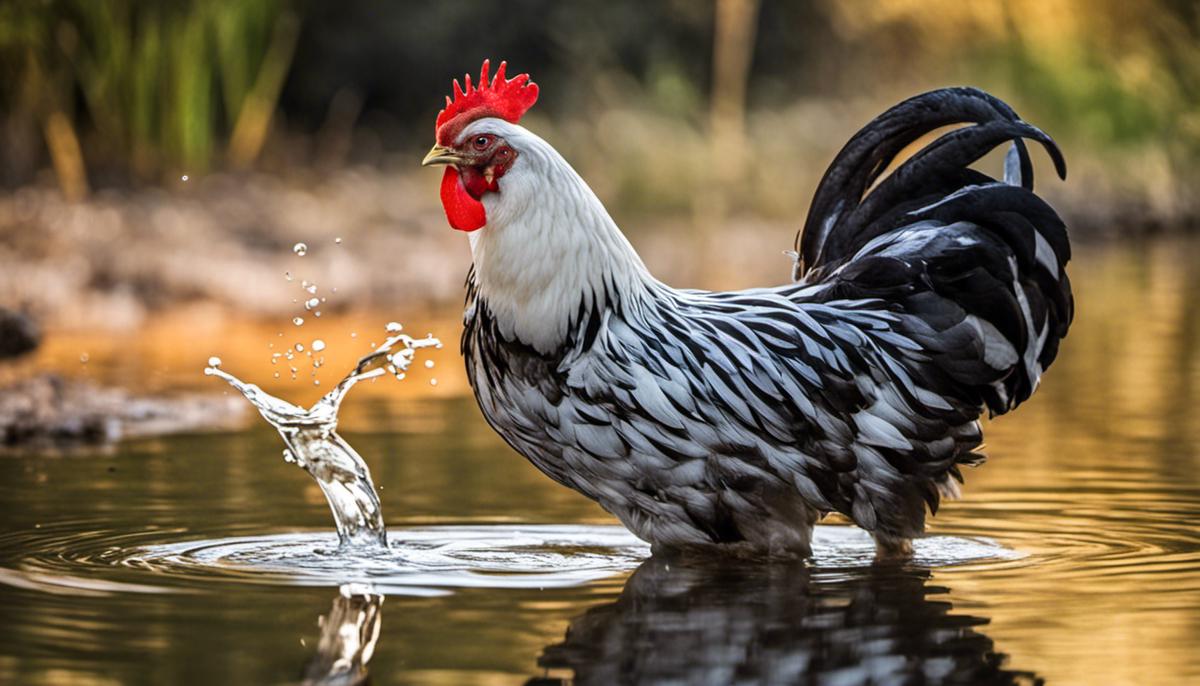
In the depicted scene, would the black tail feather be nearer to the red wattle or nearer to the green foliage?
the red wattle

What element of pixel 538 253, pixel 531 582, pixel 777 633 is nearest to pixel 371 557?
pixel 531 582

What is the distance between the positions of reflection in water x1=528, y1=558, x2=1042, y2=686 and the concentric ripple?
0.34m

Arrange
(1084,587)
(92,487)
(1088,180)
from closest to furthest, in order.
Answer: (1084,587) < (92,487) < (1088,180)

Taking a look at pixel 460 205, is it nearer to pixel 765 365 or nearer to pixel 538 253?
pixel 538 253

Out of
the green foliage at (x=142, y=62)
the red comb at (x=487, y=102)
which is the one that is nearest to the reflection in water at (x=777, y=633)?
the red comb at (x=487, y=102)

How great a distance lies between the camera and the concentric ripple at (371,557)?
20.0 feet

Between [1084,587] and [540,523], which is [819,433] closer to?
[1084,587]

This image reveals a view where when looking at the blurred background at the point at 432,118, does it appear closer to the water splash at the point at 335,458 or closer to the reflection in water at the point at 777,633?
the water splash at the point at 335,458

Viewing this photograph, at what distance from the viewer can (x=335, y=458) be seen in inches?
274

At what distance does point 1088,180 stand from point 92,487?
19.5 m

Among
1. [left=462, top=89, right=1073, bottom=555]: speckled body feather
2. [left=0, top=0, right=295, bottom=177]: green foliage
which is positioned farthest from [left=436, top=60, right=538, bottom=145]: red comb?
[left=0, top=0, right=295, bottom=177]: green foliage

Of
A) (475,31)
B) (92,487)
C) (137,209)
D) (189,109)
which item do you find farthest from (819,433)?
(475,31)

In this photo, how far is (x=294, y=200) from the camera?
20.7 metres

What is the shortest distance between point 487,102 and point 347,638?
2083 millimetres
